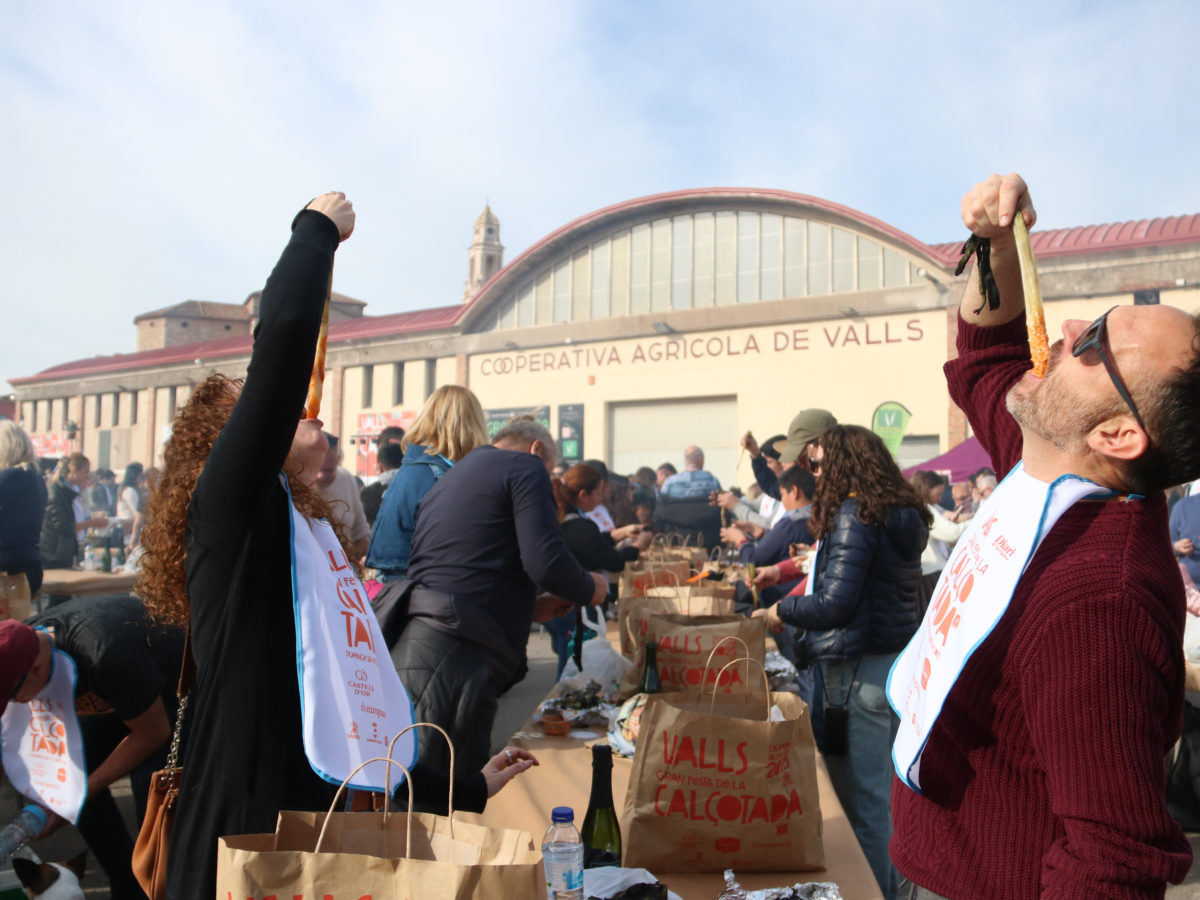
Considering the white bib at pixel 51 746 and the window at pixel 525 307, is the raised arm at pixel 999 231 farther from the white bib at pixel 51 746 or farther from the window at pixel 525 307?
the window at pixel 525 307

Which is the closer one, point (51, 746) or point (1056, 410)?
point (1056, 410)

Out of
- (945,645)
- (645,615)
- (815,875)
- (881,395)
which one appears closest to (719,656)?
(645,615)

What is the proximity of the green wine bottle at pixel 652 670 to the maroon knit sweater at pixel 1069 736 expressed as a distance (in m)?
→ 1.80

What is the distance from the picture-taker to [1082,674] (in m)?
1.16

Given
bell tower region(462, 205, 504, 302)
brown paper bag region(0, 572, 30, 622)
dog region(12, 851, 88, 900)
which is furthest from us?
bell tower region(462, 205, 504, 302)

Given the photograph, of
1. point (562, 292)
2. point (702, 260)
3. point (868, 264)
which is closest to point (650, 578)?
point (868, 264)

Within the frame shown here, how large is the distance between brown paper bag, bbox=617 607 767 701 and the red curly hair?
5.82 feet

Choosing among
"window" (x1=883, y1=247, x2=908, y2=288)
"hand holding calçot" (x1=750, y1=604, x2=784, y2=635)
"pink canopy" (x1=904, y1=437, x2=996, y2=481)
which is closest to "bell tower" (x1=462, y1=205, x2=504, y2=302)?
"window" (x1=883, y1=247, x2=908, y2=288)

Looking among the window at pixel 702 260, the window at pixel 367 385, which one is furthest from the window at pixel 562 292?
the window at pixel 367 385

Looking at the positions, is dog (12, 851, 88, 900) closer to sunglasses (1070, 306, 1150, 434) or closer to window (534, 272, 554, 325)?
sunglasses (1070, 306, 1150, 434)

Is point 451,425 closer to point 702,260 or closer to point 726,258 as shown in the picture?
point 726,258

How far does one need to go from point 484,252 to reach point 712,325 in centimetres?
2540

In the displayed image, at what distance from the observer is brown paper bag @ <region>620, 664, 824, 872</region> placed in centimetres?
204

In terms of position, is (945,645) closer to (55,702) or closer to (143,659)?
(143,659)
